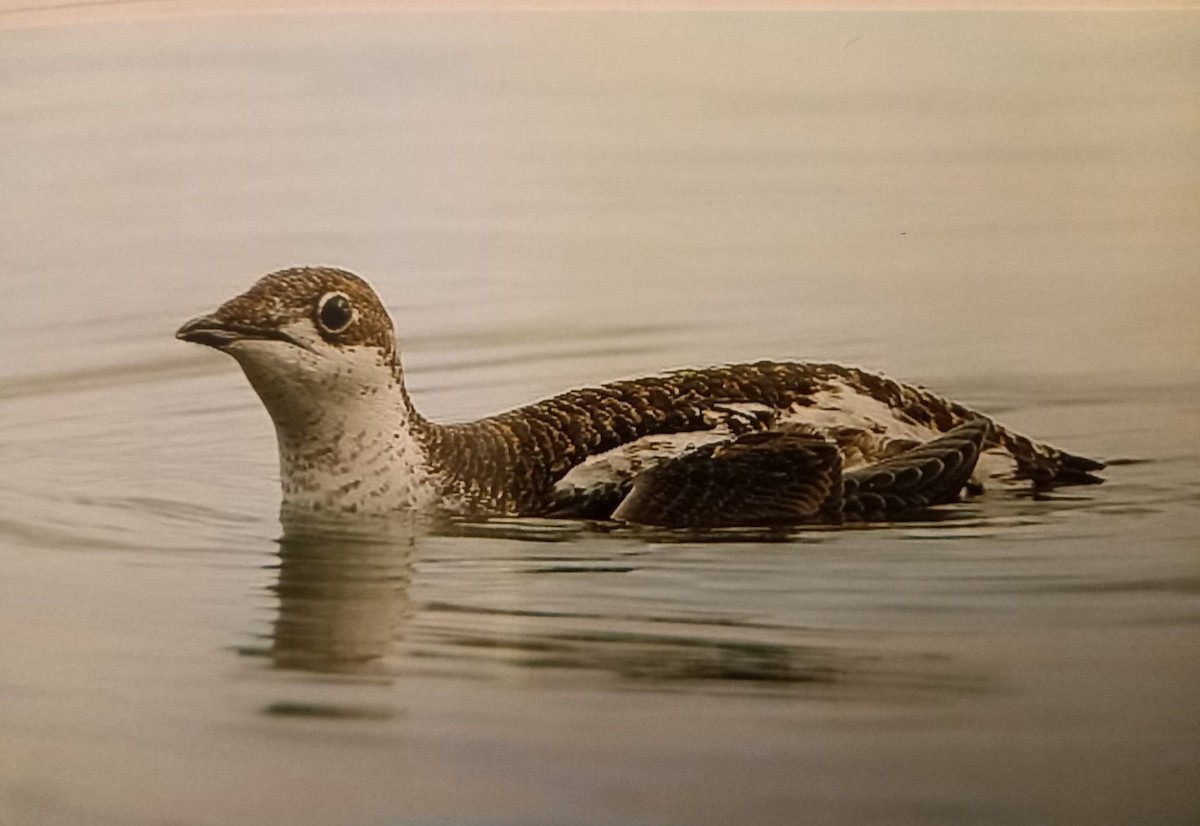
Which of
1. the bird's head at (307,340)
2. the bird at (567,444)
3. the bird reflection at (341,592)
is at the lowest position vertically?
the bird reflection at (341,592)

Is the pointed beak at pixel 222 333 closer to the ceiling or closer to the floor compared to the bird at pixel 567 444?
closer to the ceiling

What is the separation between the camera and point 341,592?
3.74ft

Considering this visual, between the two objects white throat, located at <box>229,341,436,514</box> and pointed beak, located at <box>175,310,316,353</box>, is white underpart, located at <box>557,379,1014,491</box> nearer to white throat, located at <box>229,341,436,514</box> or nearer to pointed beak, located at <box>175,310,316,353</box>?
white throat, located at <box>229,341,436,514</box>

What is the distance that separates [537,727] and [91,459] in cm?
47

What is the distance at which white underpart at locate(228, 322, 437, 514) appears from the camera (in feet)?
3.76

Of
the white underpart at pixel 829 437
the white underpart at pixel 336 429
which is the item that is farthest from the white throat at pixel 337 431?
the white underpart at pixel 829 437

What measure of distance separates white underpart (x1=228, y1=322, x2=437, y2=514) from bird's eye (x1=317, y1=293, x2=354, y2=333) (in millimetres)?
15

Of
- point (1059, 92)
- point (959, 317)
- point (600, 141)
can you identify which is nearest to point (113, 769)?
point (600, 141)

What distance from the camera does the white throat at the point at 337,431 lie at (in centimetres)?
115

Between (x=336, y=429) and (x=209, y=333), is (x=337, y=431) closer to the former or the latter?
(x=336, y=429)

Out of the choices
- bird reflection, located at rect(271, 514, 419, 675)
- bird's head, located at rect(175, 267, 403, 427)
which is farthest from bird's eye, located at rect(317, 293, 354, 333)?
bird reflection, located at rect(271, 514, 419, 675)

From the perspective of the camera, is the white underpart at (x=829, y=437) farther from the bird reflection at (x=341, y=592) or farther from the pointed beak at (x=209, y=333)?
the pointed beak at (x=209, y=333)

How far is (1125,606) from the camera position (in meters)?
1.16

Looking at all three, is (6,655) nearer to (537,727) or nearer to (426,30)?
(537,727)
